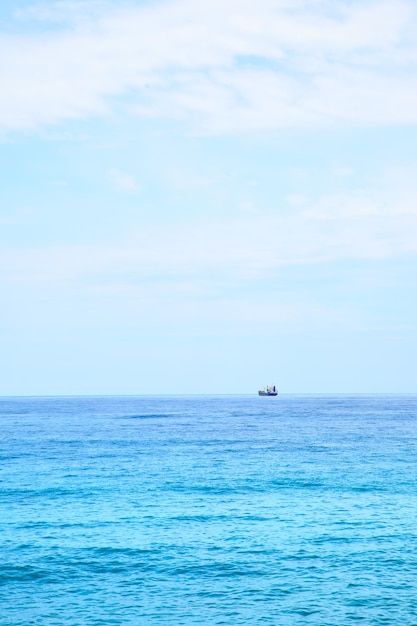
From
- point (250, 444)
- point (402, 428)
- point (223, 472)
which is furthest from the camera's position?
point (402, 428)

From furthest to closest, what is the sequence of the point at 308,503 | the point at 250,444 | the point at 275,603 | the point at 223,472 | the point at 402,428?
the point at 402,428 → the point at 250,444 → the point at 223,472 → the point at 308,503 → the point at 275,603

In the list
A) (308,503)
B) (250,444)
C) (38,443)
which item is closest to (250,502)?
(308,503)

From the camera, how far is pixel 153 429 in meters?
116

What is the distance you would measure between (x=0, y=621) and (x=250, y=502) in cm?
2392

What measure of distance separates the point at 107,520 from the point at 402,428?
8310 centimetres

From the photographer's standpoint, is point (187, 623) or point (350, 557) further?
point (350, 557)

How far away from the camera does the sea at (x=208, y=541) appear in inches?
1098

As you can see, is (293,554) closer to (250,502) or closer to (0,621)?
(250,502)

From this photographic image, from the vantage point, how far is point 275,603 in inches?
1113

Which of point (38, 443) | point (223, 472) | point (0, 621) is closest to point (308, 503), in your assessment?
point (223, 472)

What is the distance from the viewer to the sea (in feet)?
91.5

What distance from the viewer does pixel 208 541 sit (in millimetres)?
37594

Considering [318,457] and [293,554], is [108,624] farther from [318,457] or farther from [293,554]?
[318,457]

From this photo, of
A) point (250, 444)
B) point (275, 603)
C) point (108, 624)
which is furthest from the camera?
point (250, 444)
